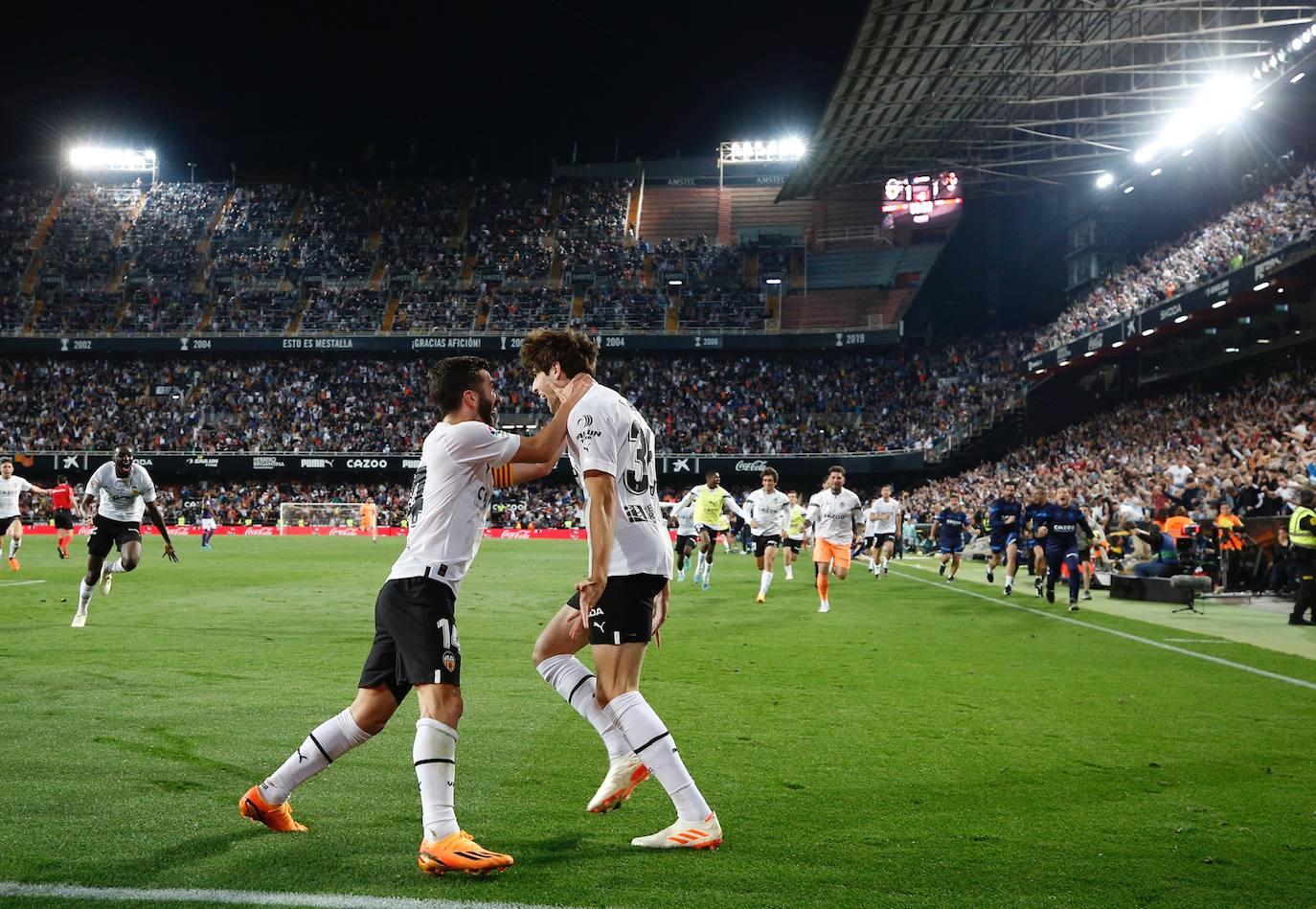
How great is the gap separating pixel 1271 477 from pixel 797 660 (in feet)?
49.8

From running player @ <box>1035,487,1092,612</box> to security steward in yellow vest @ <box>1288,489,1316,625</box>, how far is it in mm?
3178

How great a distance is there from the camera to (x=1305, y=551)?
1555 cm

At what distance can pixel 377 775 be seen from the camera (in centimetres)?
611

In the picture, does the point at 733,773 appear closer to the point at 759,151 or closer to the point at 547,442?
the point at 547,442

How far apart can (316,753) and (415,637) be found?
793mm

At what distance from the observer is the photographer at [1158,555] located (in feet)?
67.9

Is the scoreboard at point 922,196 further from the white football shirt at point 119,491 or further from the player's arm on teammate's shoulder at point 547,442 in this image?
the player's arm on teammate's shoulder at point 547,442

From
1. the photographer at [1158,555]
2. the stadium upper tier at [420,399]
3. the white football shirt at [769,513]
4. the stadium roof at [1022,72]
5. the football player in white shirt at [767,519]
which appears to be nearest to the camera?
the football player in white shirt at [767,519]

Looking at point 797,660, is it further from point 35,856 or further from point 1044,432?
point 1044,432

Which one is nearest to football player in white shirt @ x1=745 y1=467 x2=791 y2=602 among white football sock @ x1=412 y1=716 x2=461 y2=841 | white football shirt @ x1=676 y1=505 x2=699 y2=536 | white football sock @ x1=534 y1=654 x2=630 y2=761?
white football shirt @ x1=676 y1=505 x2=699 y2=536

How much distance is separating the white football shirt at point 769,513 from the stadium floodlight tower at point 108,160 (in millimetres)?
66301

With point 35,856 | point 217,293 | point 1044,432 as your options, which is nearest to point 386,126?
point 217,293

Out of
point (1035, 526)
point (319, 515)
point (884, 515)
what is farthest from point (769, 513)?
point (319, 515)

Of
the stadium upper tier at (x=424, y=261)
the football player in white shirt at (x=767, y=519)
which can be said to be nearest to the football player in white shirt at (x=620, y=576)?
the football player in white shirt at (x=767, y=519)
